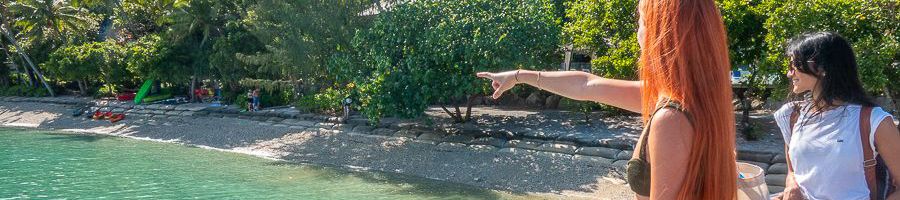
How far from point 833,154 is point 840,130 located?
0.09 m

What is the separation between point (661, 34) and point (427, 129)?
13801 mm

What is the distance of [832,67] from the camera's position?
8.23 ft

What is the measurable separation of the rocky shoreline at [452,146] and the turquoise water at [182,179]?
Answer: 2.13 feet

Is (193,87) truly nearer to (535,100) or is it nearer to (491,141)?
(535,100)

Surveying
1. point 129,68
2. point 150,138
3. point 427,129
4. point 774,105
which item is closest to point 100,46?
point 129,68

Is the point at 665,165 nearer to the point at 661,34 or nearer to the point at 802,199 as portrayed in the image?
the point at 661,34

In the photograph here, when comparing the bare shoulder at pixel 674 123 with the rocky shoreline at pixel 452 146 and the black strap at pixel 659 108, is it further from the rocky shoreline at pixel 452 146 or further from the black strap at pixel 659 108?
the rocky shoreline at pixel 452 146

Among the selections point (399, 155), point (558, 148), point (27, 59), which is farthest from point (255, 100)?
point (27, 59)

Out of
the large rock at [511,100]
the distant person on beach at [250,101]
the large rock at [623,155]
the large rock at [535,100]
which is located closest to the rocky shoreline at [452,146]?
the large rock at [623,155]

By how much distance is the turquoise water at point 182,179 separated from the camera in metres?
12.0

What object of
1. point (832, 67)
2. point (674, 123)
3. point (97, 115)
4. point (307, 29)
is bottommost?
point (97, 115)

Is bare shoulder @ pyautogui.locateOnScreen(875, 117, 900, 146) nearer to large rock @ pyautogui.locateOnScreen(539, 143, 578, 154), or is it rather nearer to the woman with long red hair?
the woman with long red hair

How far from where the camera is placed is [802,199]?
105 inches

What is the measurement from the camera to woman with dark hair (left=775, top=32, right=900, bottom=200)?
2465 mm
